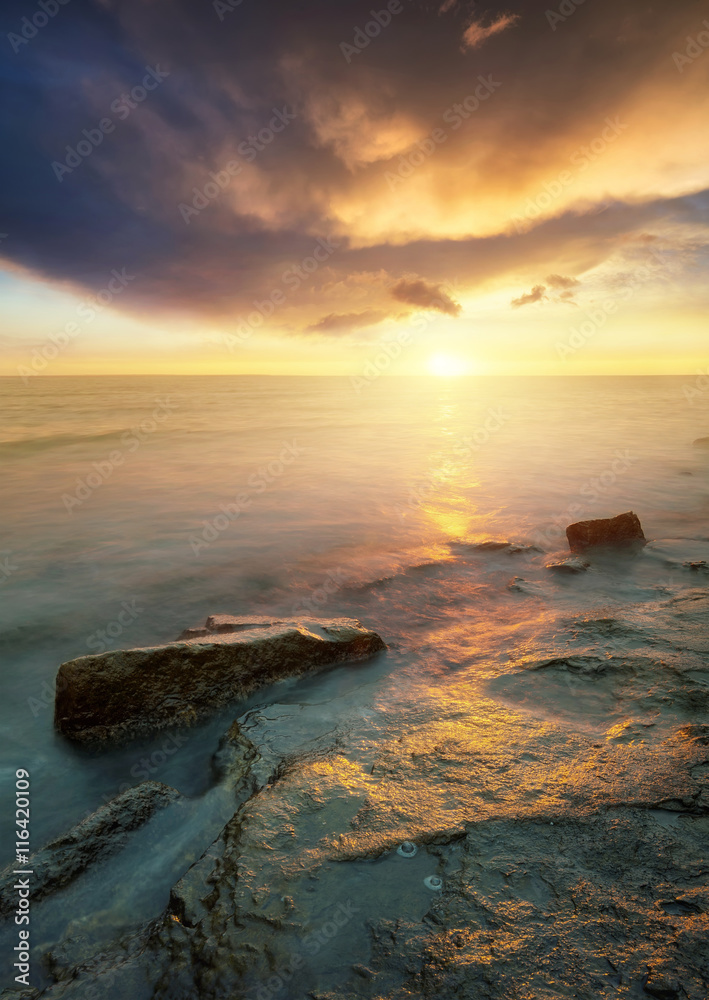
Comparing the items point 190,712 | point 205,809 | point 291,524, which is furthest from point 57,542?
point 205,809

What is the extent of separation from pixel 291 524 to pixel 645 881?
32.8 feet

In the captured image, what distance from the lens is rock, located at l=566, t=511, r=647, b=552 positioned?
862cm

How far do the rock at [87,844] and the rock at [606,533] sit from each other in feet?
24.6

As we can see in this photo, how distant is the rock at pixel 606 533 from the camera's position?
8.62 m

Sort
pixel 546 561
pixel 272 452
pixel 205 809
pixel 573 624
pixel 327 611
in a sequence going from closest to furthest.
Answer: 1. pixel 205 809
2. pixel 573 624
3. pixel 327 611
4. pixel 546 561
5. pixel 272 452

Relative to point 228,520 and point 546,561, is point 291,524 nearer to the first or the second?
point 228,520

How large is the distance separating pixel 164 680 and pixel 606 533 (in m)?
7.56

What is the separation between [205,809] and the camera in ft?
10.7
